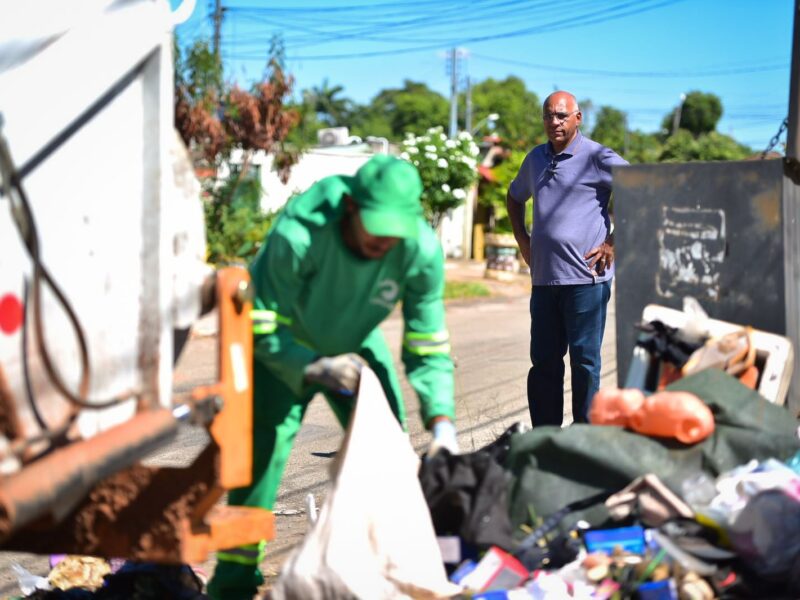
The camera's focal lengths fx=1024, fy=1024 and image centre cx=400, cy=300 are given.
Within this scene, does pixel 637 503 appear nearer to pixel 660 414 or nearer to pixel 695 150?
pixel 660 414

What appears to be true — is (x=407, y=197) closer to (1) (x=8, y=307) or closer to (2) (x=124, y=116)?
(2) (x=124, y=116)

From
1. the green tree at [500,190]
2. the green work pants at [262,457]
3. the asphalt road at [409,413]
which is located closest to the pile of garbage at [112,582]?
the green work pants at [262,457]

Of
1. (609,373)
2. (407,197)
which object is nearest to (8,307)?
(407,197)

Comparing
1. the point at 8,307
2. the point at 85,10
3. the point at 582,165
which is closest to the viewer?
the point at 8,307

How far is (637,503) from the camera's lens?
11.1ft

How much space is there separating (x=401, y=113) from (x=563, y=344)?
76.7 metres

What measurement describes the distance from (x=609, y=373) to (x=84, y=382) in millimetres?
7682

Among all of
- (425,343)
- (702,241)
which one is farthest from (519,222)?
(425,343)

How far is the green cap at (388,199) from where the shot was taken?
3139 millimetres

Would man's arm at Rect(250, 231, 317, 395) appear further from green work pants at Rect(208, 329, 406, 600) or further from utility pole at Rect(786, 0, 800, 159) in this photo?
utility pole at Rect(786, 0, 800, 159)

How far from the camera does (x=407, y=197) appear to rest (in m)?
3.19

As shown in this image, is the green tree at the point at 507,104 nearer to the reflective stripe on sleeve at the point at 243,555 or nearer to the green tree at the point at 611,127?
the green tree at the point at 611,127

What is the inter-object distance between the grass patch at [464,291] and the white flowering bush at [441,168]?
115 inches

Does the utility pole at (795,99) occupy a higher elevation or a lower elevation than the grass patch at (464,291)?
higher
